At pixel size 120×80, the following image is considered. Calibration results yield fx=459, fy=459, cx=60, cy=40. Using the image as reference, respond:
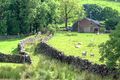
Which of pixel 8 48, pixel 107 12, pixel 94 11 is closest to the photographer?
pixel 8 48

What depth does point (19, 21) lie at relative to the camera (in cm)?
10038

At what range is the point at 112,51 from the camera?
42.1 metres

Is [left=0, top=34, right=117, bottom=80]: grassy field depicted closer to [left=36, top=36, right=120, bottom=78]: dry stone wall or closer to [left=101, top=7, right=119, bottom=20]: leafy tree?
[left=36, top=36, right=120, bottom=78]: dry stone wall

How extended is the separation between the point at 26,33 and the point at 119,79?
63.3 m

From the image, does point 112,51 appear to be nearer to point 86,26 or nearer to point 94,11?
point 86,26

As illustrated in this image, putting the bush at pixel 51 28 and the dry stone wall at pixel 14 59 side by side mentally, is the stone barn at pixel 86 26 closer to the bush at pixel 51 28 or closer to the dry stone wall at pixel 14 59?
the bush at pixel 51 28

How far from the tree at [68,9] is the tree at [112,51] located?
254 feet

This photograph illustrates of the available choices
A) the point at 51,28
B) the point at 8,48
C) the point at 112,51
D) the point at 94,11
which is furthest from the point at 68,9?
the point at 112,51

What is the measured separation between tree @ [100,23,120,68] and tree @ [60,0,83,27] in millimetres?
77347

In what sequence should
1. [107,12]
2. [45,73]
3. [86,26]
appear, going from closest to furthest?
[45,73], [86,26], [107,12]

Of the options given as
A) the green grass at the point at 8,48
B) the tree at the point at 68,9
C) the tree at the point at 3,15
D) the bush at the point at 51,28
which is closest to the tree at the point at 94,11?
the tree at the point at 68,9

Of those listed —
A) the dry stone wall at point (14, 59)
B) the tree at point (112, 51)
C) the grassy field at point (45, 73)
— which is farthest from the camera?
the dry stone wall at point (14, 59)

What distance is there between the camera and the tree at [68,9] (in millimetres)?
120625

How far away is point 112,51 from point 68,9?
79971mm
